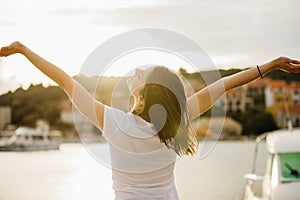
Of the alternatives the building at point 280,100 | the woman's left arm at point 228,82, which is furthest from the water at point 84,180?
the building at point 280,100

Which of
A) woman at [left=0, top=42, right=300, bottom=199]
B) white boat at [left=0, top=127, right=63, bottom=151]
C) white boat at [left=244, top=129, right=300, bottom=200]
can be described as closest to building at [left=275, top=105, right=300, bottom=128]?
white boat at [left=0, top=127, right=63, bottom=151]

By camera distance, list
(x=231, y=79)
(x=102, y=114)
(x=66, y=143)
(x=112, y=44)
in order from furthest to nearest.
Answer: (x=66, y=143)
(x=112, y=44)
(x=231, y=79)
(x=102, y=114)

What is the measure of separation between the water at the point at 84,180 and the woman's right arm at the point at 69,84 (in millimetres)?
14265

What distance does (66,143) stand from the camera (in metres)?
84.1

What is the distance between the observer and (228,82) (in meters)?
2.83

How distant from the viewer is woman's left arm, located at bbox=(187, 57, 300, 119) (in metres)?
2.76

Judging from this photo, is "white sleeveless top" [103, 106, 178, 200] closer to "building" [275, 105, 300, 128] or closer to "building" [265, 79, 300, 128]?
"building" [275, 105, 300, 128]

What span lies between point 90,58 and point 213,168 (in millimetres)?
47079

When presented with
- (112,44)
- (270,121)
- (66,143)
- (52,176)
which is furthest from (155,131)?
(66,143)

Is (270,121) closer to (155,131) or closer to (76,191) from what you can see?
(76,191)

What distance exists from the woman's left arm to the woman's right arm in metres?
0.36

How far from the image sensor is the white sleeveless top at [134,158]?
101 inches

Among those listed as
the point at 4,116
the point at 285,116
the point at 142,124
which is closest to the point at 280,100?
the point at 285,116

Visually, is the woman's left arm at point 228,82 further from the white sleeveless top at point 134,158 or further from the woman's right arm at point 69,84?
the woman's right arm at point 69,84
